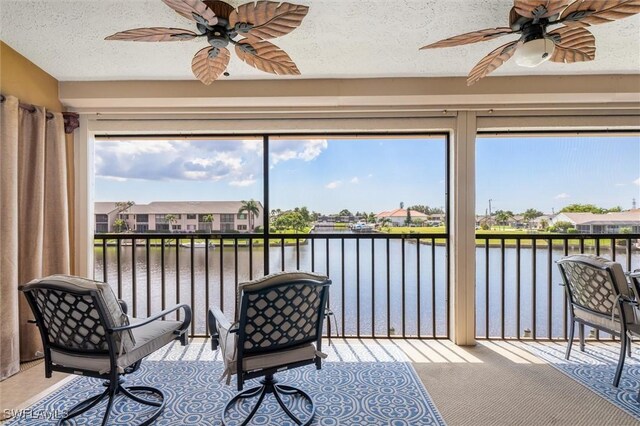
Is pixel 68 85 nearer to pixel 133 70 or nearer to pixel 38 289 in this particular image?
pixel 133 70

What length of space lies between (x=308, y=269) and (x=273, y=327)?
4.74 ft

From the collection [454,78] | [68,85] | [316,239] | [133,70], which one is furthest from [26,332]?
[454,78]

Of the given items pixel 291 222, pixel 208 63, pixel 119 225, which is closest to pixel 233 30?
pixel 208 63

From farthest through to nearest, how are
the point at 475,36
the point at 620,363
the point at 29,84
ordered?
the point at 29,84, the point at 620,363, the point at 475,36

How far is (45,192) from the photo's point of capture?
8.31 ft

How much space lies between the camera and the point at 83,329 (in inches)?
61.9

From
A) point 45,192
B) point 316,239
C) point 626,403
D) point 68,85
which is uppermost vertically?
point 68,85

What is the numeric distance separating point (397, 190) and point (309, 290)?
1.69 metres

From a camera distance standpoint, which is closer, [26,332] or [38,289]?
[38,289]

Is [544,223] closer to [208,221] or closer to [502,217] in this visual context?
[502,217]

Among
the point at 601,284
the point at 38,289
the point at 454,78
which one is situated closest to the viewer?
the point at 38,289

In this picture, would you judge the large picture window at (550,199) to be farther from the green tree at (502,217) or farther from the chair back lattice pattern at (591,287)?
the chair back lattice pattern at (591,287)

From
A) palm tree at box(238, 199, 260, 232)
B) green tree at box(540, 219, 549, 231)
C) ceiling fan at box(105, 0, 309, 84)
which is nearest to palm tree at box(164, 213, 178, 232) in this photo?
palm tree at box(238, 199, 260, 232)

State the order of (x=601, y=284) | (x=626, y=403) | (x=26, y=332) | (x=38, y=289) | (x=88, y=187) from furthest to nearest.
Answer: (x=88, y=187) → (x=26, y=332) → (x=601, y=284) → (x=626, y=403) → (x=38, y=289)
